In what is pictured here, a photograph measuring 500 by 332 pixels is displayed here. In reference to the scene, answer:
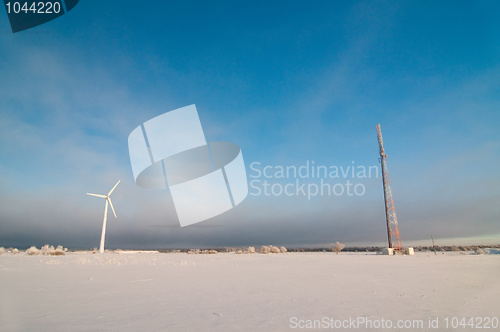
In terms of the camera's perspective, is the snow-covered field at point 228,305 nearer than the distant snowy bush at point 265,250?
Yes

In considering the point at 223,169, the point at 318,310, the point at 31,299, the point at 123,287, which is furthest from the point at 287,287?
the point at 223,169

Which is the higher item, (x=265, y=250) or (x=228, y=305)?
(x=228, y=305)

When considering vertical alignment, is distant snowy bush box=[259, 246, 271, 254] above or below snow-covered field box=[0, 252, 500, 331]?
below

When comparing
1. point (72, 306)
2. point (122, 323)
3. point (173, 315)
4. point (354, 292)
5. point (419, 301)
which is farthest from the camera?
point (354, 292)

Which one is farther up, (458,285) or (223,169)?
(223,169)

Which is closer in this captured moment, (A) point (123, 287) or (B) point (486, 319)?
(B) point (486, 319)

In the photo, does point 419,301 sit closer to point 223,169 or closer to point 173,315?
point 173,315

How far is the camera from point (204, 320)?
4.47 metres

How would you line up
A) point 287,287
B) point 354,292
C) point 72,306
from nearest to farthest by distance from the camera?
point 72,306 → point 354,292 → point 287,287

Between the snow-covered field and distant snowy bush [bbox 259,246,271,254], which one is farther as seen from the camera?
distant snowy bush [bbox 259,246,271,254]

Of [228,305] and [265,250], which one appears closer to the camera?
[228,305]

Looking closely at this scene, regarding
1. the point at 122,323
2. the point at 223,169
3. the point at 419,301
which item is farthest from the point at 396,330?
the point at 223,169

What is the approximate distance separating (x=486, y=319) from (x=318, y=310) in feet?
10.0

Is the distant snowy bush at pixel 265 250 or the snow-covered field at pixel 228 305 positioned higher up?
the snow-covered field at pixel 228 305
